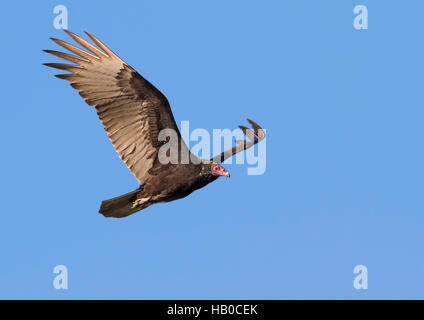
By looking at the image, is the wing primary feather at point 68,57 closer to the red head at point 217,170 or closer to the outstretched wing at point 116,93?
the outstretched wing at point 116,93

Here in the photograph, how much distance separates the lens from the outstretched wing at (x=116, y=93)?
1358cm

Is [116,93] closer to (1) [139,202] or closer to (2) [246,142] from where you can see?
(1) [139,202]

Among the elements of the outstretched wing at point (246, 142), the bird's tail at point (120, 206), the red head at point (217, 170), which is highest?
the outstretched wing at point (246, 142)

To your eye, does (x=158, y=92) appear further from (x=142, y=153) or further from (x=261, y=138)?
(x=261, y=138)

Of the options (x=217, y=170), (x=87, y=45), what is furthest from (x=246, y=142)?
(x=87, y=45)

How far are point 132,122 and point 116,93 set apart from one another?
1.52ft

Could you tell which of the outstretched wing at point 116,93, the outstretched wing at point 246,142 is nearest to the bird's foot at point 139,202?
the outstretched wing at point 116,93

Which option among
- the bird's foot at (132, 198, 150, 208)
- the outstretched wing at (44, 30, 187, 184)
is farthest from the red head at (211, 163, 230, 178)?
the bird's foot at (132, 198, 150, 208)

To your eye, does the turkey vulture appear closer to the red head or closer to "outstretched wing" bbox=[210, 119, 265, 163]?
the red head
